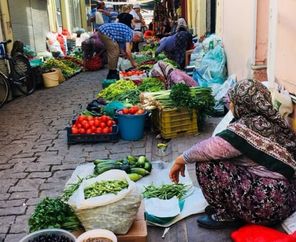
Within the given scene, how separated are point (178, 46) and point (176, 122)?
4.36 meters

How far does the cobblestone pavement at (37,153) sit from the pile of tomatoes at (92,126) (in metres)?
0.21

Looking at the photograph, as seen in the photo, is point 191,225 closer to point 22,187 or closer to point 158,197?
point 158,197

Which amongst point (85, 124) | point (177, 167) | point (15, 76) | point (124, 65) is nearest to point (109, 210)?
point (177, 167)

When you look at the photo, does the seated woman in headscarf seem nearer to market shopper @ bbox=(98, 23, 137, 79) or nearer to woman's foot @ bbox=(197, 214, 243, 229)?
market shopper @ bbox=(98, 23, 137, 79)

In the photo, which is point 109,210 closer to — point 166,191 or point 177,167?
point 177,167

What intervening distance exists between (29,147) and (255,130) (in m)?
4.16

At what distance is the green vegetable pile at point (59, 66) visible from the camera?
12.3 m

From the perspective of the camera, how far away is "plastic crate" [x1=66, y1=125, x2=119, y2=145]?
239 inches

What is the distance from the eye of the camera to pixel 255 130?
302 centimetres

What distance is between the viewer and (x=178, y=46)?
995cm

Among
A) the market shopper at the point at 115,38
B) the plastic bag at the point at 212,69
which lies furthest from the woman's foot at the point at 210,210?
the market shopper at the point at 115,38

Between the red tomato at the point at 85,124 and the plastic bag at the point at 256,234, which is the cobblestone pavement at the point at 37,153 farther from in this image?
the plastic bag at the point at 256,234

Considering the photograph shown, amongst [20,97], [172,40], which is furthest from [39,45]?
[172,40]

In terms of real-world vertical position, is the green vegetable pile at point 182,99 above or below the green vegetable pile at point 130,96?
above
